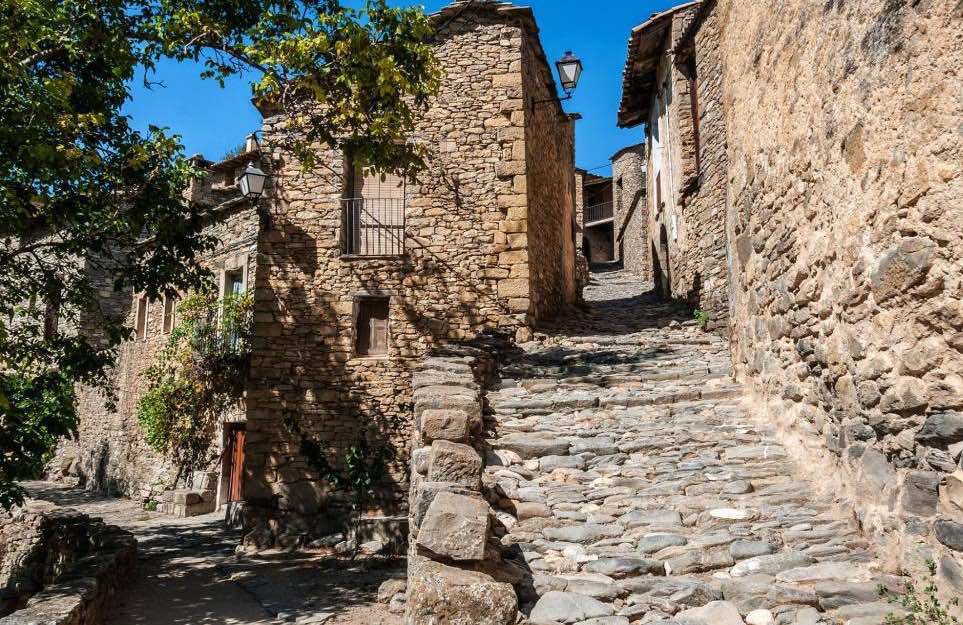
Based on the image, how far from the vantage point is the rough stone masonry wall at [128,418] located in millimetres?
14844

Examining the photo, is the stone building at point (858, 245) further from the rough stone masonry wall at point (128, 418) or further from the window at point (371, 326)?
the rough stone masonry wall at point (128, 418)

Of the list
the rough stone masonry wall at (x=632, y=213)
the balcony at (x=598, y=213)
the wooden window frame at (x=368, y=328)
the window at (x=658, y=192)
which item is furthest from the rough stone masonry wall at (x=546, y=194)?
the balcony at (x=598, y=213)

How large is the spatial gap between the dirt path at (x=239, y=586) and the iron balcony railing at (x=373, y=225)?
4641 millimetres

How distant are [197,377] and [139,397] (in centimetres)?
464

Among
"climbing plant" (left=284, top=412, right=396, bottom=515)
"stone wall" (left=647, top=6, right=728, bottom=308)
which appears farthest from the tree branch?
"stone wall" (left=647, top=6, right=728, bottom=308)

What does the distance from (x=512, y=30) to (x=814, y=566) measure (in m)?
9.79

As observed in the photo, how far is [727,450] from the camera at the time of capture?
16.5 ft

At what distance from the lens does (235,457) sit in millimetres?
14281

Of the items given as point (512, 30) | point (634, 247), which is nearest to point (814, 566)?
point (512, 30)

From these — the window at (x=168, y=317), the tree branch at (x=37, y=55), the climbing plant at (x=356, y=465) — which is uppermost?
the tree branch at (x=37, y=55)

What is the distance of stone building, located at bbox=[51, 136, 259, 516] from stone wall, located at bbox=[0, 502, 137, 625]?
4.91ft

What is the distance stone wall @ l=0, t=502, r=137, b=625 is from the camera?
595cm

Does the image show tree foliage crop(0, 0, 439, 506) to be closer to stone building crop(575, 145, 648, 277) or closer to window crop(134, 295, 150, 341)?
window crop(134, 295, 150, 341)

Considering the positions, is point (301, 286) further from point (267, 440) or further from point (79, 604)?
point (79, 604)
